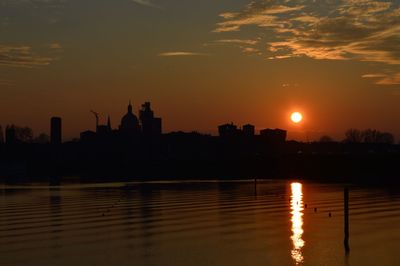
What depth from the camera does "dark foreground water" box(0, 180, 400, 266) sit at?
1150 inches

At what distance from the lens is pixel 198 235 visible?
36.5 metres

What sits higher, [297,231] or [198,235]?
[198,235]

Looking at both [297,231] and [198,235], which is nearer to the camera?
[198,235]

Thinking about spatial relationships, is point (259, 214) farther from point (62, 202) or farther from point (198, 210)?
point (62, 202)

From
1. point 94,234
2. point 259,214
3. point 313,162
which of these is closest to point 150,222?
point 94,234

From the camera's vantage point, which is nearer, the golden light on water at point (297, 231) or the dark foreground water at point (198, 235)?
the dark foreground water at point (198, 235)

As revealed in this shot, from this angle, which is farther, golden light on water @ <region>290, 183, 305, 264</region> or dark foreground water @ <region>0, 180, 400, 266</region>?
golden light on water @ <region>290, 183, 305, 264</region>

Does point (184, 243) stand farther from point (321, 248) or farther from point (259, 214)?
point (259, 214)

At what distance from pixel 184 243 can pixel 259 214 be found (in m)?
17.2

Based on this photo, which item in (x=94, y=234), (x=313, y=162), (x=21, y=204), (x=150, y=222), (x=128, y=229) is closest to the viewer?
(x=94, y=234)

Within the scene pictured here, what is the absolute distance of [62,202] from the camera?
65.1m

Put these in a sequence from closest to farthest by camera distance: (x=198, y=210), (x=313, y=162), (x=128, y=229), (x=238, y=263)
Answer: (x=238, y=263), (x=128, y=229), (x=198, y=210), (x=313, y=162)

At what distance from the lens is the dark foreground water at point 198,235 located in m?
29.2

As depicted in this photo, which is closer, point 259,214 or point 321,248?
point 321,248
